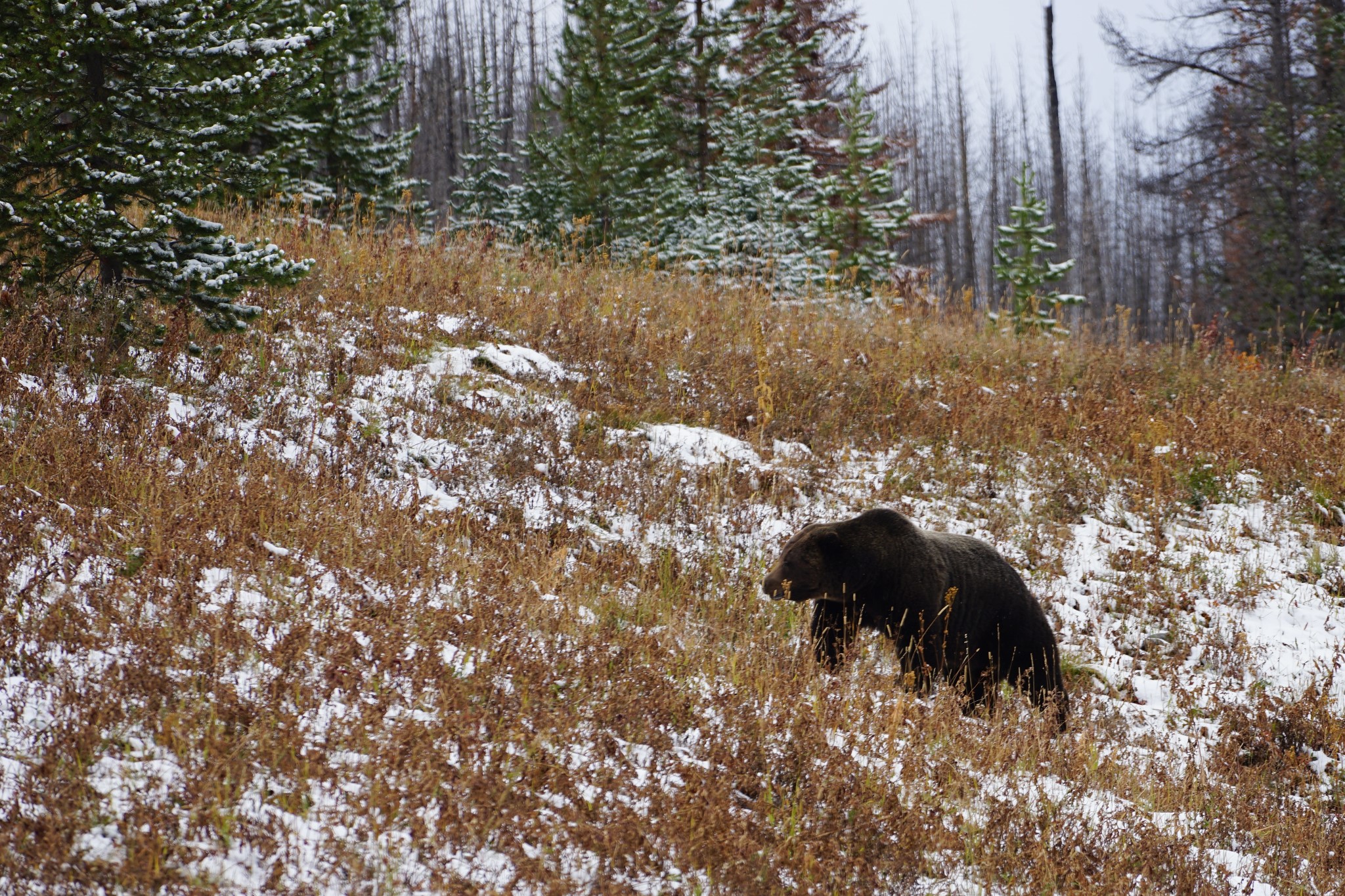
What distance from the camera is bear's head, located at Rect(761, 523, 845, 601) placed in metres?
5.26

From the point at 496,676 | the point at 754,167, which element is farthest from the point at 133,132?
the point at 754,167

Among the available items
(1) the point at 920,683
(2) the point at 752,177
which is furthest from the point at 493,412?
(2) the point at 752,177

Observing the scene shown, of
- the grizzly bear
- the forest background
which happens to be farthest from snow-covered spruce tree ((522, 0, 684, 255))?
the grizzly bear

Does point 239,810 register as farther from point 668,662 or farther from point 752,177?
point 752,177

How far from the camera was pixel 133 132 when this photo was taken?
6.62 metres

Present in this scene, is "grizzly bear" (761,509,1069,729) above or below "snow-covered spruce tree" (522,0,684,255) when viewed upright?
below

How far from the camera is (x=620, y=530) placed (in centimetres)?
655

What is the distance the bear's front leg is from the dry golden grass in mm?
159

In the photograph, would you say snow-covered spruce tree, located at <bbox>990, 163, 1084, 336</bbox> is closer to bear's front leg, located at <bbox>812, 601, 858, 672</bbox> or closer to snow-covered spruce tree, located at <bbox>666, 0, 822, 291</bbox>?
snow-covered spruce tree, located at <bbox>666, 0, 822, 291</bbox>

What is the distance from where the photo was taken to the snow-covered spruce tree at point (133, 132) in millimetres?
6129

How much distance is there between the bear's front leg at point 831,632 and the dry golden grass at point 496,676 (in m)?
0.16

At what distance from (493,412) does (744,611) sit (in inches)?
117

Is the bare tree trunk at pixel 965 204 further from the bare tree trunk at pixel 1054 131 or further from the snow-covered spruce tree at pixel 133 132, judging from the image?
the snow-covered spruce tree at pixel 133 132

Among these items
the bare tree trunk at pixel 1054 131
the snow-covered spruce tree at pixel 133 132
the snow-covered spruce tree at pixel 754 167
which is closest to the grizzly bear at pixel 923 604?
the snow-covered spruce tree at pixel 133 132
